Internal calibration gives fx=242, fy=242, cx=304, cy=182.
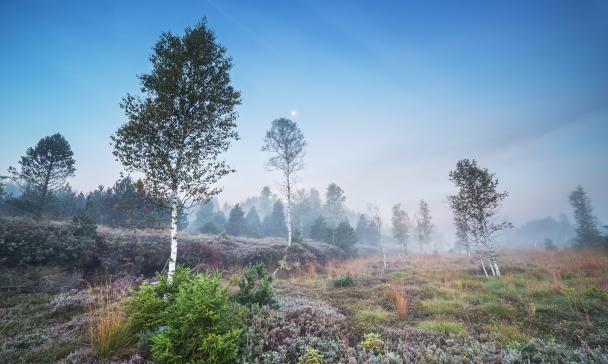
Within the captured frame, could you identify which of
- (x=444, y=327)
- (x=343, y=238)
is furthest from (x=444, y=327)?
(x=343, y=238)

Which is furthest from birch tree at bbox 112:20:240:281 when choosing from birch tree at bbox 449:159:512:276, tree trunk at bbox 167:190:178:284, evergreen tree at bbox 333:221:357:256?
evergreen tree at bbox 333:221:357:256

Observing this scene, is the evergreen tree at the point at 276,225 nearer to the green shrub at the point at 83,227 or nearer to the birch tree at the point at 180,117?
the green shrub at the point at 83,227

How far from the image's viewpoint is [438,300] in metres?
10.0

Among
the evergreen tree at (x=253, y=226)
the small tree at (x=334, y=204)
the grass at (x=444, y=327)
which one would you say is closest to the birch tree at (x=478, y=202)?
the grass at (x=444, y=327)

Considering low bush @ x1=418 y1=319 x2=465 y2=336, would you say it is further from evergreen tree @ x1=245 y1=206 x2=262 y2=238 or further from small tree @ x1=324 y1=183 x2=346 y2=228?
small tree @ x1=324 y1=183 x2=346 y2=228

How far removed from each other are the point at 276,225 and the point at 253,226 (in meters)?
4.61

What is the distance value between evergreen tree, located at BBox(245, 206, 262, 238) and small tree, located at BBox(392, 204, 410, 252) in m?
30.3

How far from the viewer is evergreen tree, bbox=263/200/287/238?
159 feet

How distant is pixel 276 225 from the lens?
1951 inches

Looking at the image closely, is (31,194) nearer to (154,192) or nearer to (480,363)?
(154,192)

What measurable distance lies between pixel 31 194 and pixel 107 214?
321 inches

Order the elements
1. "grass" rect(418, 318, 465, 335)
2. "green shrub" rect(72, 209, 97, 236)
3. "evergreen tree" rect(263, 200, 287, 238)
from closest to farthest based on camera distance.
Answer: "grass" rect(418, 318, 465, 335), "green shrub" rect(72, 209, 97, 236), "evergreen tree" rect(263, 200, 287, 238)

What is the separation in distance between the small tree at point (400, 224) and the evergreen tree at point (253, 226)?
3029 centimetres

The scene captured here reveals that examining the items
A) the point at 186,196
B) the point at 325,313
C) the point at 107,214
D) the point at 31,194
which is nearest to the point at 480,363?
the point at 325,313
